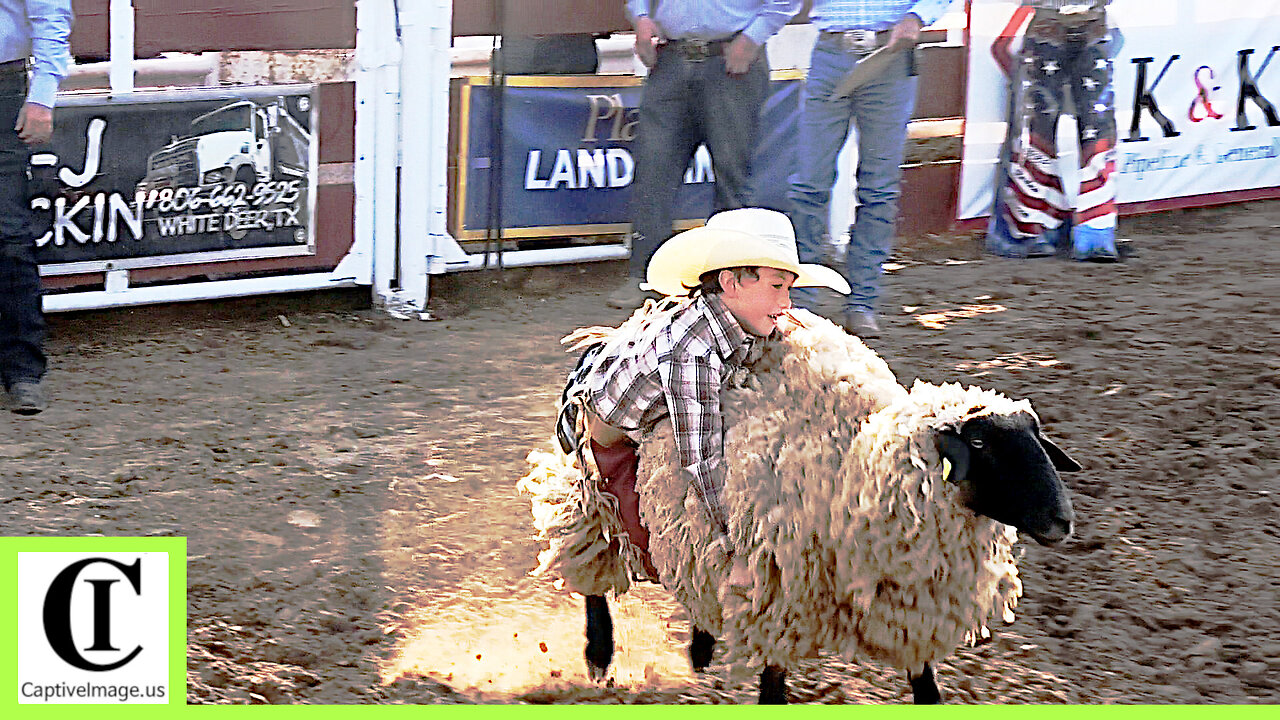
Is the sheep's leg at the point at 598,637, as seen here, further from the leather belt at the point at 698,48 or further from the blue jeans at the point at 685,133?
the leather belt at the point at 698,48

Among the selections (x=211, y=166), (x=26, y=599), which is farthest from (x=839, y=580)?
(x=211, y=166)

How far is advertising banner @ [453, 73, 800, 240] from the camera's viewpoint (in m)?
6.77

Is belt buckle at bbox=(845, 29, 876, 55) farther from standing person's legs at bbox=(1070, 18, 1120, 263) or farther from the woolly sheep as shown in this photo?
the woolly sheep

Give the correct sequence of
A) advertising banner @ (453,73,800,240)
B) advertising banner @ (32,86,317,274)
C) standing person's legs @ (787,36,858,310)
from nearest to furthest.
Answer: advertising banner @ (32,86,317,274)
standing person's legs @ (787,36,858,310)
advertising banner @ (453,73,800,240)

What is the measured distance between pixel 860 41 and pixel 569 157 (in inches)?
61.8

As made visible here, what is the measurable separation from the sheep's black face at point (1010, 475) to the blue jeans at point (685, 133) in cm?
394

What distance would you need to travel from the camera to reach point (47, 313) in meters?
5.97

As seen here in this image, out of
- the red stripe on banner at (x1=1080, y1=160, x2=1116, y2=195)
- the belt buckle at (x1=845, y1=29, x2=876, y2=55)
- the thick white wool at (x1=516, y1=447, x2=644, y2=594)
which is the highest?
the belt buckle at (x1=845, y1=29, x2=876, y2=55)

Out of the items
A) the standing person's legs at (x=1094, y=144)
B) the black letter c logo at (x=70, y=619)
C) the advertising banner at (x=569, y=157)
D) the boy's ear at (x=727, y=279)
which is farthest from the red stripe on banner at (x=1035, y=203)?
the black letter c logo at (x=70, y=619)

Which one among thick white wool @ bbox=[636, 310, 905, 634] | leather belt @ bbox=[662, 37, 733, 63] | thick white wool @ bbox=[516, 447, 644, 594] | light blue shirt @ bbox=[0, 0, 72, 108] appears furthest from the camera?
leather belt @ bbox=[662, 37, 733, 63]

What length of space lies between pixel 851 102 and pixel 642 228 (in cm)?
111

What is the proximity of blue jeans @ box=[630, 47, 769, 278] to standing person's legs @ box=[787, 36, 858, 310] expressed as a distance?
27 cm

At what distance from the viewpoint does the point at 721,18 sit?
20.5ft

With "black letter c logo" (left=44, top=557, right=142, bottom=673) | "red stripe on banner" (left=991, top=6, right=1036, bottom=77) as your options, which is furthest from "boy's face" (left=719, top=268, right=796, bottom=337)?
"red stripe on banner" (left=991, top=6, right=1036, bottom=77)
